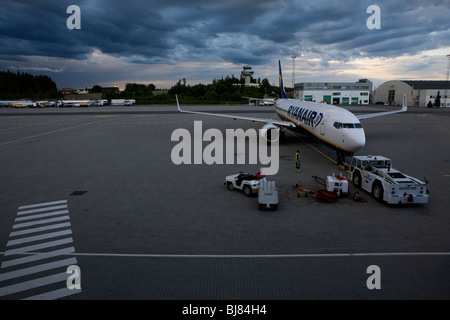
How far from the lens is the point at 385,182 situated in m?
18.4

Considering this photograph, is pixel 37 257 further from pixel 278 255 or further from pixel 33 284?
pixel 278 255

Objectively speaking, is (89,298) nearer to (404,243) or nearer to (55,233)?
(55,233)

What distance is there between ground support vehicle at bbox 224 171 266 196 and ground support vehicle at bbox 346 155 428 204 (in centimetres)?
753

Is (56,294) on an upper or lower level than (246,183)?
lower

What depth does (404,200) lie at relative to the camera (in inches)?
707

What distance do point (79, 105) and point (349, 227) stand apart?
151 m

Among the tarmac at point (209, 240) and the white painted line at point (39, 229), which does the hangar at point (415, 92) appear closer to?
the tarmac at point (209, 240)

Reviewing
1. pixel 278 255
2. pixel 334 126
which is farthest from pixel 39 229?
pixel 334 126

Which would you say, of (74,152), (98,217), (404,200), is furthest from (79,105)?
(404,200)

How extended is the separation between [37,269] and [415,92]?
160 metres

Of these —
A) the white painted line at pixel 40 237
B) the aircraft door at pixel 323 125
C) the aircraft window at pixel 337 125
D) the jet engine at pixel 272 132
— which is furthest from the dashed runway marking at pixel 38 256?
the aircraft door at pixel 323 125

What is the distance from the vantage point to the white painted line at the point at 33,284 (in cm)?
1077

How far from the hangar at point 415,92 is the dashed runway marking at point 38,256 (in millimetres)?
155399

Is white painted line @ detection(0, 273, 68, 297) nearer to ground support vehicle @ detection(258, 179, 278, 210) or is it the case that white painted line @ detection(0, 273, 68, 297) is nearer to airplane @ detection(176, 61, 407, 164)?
ground support vehicle @ detection(258, 179, 278, 210)
